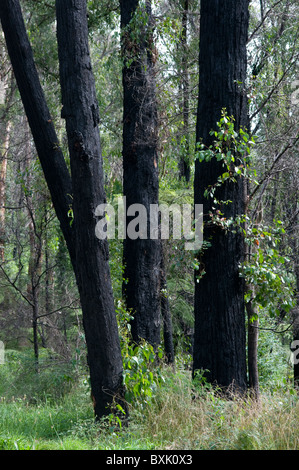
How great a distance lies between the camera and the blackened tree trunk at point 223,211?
6.43 m

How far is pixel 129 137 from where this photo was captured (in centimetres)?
856

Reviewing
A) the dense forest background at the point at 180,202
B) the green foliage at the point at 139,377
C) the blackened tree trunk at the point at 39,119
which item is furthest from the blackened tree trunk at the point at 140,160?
the blackened tree trunk at the point at 39,119

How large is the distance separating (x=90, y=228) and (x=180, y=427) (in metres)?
2.25

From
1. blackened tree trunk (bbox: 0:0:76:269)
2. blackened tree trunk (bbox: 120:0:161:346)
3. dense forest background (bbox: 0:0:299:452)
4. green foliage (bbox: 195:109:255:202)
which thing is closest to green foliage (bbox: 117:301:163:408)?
dense forest background (bbox: 0:0:299:452)

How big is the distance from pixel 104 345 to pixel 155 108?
433cm

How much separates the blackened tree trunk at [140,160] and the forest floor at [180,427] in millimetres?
1694

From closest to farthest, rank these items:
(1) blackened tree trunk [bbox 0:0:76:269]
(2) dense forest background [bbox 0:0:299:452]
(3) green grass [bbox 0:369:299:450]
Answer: (3) green grass [bbox 0:369:299:450], (2) dense forest background [bbox 0:0:299:452], (1) blackened tree trunk [bbox 0:0:76:269]

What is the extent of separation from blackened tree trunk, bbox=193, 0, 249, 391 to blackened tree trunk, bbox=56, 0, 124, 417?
45.5 inches

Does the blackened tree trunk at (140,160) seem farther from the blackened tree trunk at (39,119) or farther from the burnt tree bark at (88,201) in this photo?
the burnt tree bark at (88,201)

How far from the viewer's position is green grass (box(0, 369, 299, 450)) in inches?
181

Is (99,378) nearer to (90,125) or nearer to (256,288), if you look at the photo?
(256,288)

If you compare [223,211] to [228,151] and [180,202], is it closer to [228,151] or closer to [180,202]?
[228,151]

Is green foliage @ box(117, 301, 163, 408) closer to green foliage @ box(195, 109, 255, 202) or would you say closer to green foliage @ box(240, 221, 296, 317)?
green foliage @ box(240, 221, 296, 317)
